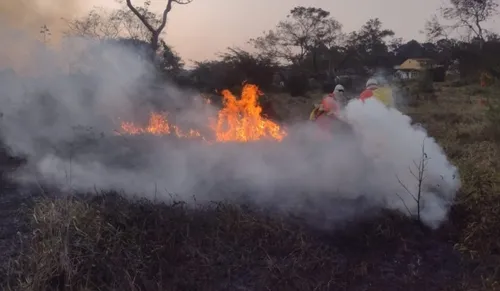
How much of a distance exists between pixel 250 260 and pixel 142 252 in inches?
43.4

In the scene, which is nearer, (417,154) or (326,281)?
(326,281)

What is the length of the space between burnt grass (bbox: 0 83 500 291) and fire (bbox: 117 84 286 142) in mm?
3767

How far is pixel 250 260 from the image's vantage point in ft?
17.8

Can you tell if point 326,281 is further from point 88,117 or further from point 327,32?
point 327,32

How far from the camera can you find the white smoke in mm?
6516

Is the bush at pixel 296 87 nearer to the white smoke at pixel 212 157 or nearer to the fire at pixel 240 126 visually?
the white smoke at pixel 212 157

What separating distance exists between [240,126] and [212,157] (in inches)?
74.9

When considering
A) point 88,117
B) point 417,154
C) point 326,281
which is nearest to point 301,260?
point 326,281

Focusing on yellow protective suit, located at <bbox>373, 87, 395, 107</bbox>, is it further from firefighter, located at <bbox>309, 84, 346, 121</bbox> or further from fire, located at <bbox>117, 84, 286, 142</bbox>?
fire, located at <bbox>117, 84, 286, 142</bbox>

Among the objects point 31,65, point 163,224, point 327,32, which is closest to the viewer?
point 163,224

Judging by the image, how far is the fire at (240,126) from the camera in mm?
10047

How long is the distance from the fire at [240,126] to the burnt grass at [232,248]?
12.4 ft

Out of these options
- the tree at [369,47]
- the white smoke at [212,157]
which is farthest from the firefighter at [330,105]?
the tree at [369,47]

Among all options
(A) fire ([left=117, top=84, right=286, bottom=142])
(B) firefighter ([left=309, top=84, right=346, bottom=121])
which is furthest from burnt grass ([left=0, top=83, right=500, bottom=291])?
(A) fire ([left=117, top=84, right=286, bottom=142])
